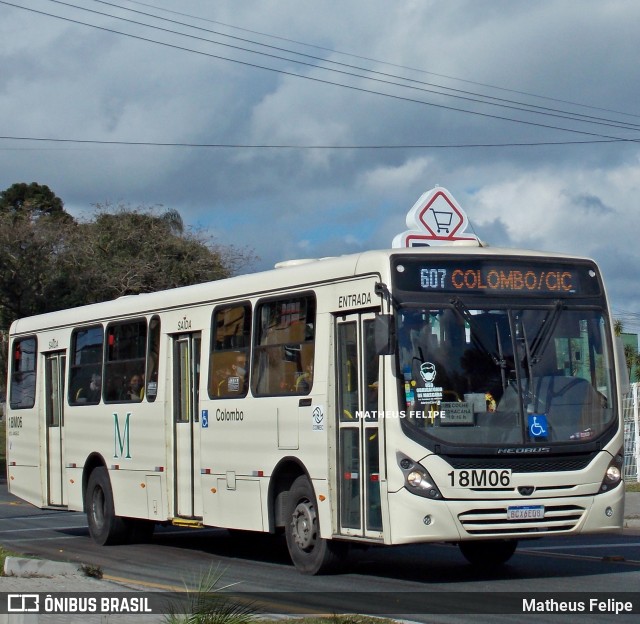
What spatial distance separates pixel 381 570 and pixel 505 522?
2.22m

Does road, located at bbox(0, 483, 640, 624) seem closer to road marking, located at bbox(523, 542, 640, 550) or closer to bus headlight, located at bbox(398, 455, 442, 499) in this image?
road marking, located at bbox(523, 542, 640, 550)

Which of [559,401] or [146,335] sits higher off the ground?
[146,335]

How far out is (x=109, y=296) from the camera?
142ft

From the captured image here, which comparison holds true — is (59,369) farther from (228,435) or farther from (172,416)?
(228,435)

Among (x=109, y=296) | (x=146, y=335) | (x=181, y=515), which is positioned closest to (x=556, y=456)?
(x=181, y=515)

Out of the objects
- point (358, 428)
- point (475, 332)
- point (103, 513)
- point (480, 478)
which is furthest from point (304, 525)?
point (103, 513)

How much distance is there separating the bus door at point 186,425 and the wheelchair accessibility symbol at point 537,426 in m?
4.89

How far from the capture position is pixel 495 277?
12.0 metres

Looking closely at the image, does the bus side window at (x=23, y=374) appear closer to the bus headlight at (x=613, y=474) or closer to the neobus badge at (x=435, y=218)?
the neobus badge at (x=435, y=218)

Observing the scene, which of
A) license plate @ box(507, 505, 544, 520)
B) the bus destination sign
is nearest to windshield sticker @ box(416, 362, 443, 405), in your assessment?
the bus destination sign

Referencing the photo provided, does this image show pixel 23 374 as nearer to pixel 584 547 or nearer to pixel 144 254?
pixel 584 547

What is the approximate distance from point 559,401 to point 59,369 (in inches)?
371

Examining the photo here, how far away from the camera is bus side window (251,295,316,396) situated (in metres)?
12.7

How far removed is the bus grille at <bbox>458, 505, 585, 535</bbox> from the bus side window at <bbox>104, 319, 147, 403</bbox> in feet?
20.6
